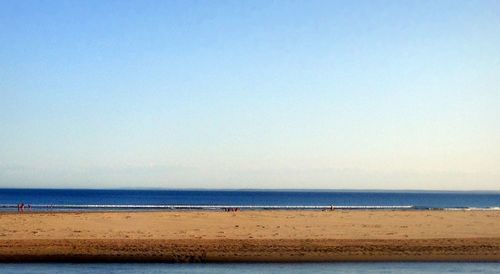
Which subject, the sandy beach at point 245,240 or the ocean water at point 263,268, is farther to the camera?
the sandy beach at point 245,240

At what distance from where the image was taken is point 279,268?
2281 centimetres

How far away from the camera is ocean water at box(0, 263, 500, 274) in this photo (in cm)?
2208

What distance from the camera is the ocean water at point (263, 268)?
2208 cm

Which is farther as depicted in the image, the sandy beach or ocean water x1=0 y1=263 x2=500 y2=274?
the sandy beach

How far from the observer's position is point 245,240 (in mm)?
28984

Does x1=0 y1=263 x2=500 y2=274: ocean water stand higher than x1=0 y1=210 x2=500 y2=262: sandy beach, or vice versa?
x1=0 y1=210 x2=500 y2=262: sandy beach

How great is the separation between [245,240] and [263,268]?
20.2ft

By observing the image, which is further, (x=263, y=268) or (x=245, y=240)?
(x=245, y=240)

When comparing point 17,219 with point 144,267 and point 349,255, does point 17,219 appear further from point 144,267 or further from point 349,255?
point 349,255

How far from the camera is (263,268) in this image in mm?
22859

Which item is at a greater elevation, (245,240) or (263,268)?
(245,240)

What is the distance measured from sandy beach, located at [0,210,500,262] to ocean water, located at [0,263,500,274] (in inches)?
41.5

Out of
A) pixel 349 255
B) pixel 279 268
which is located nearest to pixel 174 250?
pixel 279 268

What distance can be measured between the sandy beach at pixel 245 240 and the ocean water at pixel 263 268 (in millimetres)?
1055
